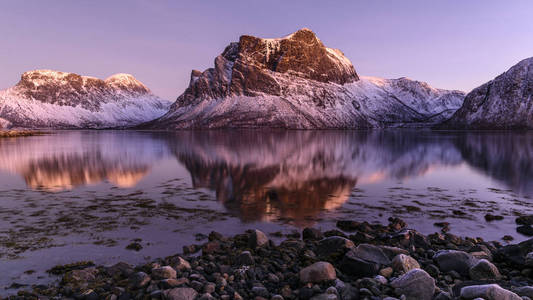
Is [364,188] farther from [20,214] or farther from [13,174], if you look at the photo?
[13,174]

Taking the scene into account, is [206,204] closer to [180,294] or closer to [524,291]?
[180,294]

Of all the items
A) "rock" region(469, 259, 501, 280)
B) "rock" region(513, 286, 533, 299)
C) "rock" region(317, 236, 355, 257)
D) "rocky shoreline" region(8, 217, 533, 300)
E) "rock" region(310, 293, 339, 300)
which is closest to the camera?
"rock" region(513, 286, 533, 299)

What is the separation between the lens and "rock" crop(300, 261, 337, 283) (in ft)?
33.0

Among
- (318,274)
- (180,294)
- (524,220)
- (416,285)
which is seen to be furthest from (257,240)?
(524,220)

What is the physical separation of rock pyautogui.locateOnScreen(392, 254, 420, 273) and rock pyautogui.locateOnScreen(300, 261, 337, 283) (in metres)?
2.16

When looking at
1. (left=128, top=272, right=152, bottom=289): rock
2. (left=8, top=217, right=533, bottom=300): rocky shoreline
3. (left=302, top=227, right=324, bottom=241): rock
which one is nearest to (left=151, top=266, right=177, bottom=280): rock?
(left=8, top=217, right=533, bottom=300): rocky shoreline

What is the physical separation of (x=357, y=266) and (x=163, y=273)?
6450 millimetres

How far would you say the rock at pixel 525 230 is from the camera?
15433 mm

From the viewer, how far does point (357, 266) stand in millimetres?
10852

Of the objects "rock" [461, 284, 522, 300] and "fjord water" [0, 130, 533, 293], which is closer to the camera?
"rock" [461, 284, 522, 300]

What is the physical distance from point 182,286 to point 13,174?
33.4 metres

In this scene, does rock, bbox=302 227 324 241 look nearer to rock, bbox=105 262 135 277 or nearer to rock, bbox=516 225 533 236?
rock, bbox=105 262 135 277

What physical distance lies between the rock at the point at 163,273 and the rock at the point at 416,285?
6.86 m

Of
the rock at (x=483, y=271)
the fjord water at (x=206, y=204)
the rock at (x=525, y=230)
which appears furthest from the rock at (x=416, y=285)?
the rock at (x=525, y=230)
